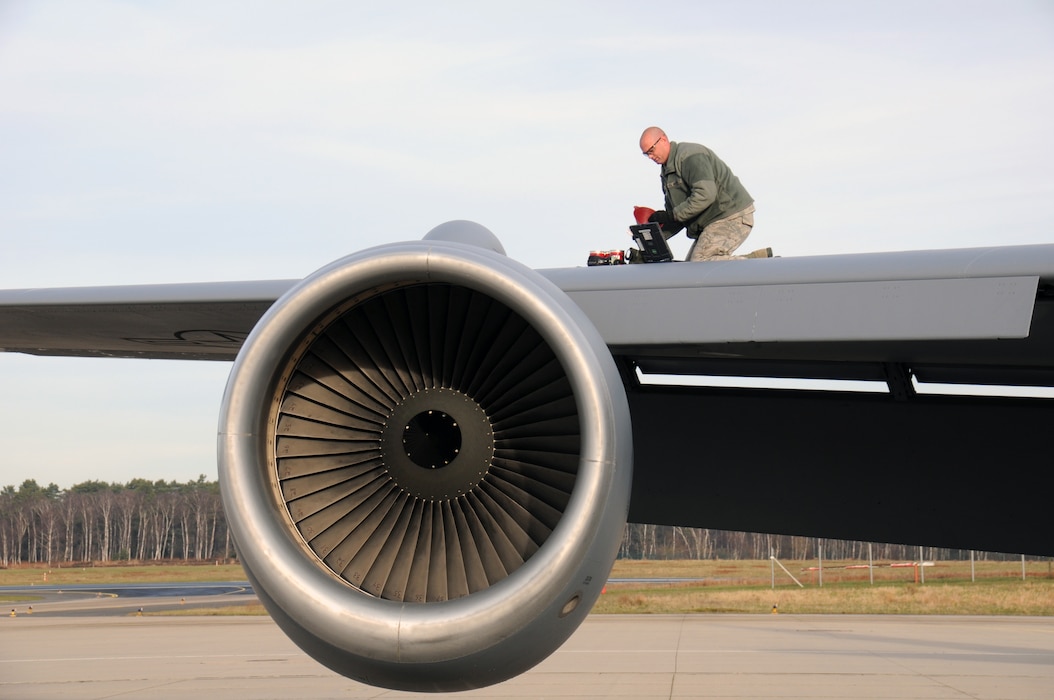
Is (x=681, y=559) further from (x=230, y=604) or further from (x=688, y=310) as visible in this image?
(x=688, y=310)

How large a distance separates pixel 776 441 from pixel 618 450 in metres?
1.95

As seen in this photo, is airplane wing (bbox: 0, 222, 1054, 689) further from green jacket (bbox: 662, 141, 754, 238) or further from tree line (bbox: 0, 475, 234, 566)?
tree line (bbox: 0, 475, 234, 566)

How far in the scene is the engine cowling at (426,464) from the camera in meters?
3.02

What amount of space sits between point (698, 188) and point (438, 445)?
1732 millimetres

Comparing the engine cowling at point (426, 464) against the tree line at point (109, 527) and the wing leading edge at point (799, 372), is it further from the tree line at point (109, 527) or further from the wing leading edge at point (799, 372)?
the tree line at point (109, 527)

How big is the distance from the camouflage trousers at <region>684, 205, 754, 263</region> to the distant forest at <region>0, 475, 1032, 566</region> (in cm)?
9014

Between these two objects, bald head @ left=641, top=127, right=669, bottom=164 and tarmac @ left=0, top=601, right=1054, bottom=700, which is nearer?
bald head @ left=641, top=127, right=669, bottom=164

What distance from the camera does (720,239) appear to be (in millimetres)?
4383

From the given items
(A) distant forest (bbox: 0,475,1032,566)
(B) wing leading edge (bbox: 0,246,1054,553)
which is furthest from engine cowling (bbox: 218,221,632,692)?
(A) distant forest (bbox: 0,475,1032,566)

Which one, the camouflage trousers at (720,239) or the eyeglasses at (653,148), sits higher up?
the eyeglasses at (653,148)

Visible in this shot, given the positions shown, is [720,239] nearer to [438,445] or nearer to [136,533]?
[438,445]

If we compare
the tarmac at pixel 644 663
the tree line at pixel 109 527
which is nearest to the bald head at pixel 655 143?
the tarmac at pixel 644 663

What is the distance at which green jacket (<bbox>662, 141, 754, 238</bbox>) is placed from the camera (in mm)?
4516

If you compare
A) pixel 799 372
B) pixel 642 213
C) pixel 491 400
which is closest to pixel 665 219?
pixel 642 213
